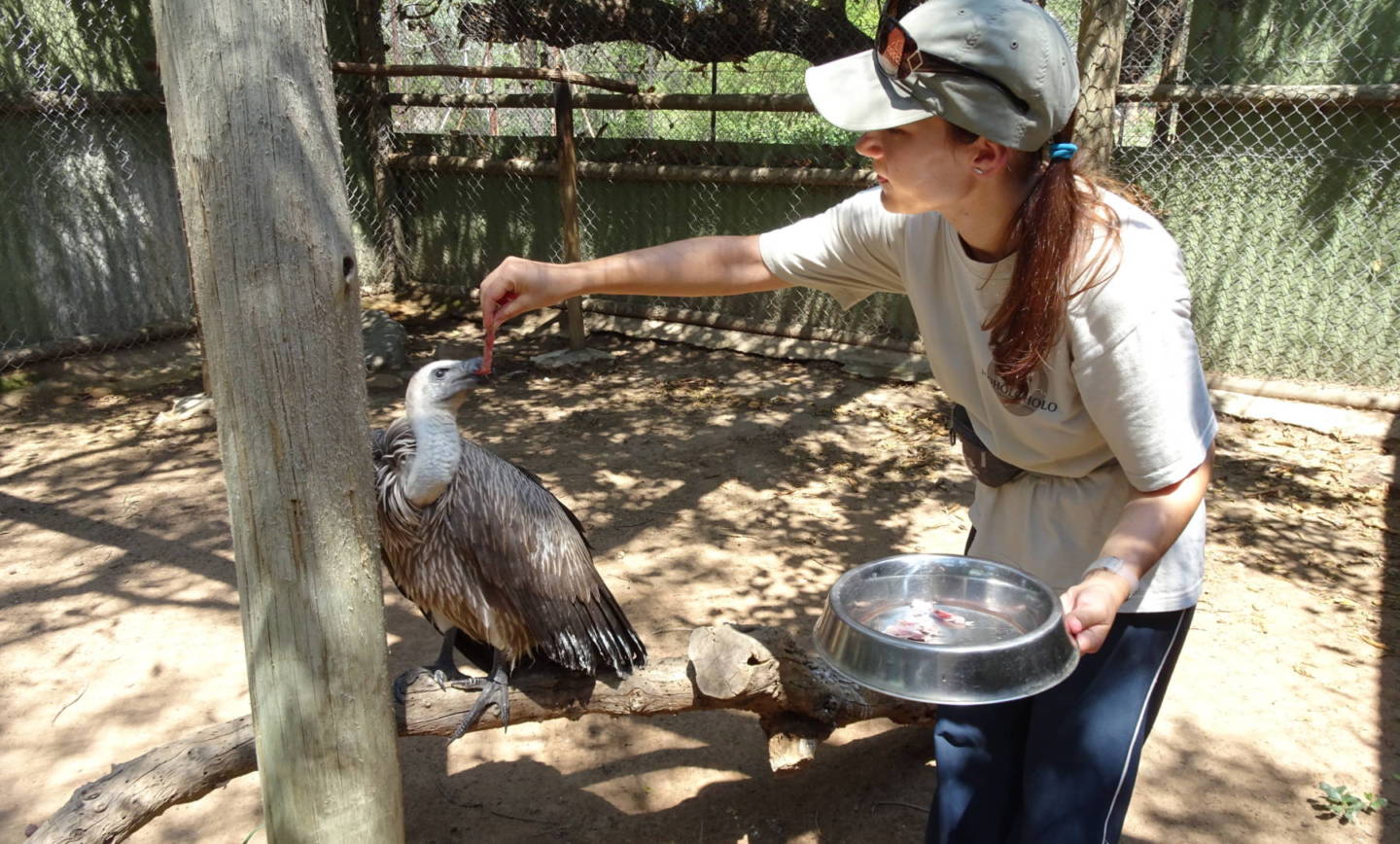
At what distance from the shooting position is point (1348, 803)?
9.77 ft

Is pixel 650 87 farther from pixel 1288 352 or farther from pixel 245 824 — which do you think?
pixel 245 824

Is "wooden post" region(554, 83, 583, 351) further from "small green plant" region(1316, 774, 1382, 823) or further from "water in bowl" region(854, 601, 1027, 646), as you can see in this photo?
"water in bowl" region(854, 601, 1027, 646)

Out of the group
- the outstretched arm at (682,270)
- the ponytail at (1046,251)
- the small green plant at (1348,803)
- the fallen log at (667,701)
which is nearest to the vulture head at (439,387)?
the outstretched arm at (682,270)

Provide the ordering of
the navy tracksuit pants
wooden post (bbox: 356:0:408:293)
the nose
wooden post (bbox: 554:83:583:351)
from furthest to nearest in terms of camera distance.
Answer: wooden post (bbox: 356:0:408:293), wooden post (bbox: 554:83:583:351), the navy tracksuit pants, the nose

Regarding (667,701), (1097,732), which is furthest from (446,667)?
(1097,732)

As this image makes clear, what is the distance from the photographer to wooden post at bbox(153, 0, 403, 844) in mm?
1639

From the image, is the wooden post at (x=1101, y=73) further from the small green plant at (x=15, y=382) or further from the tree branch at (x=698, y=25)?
the small green plant at (x=15, y=382)

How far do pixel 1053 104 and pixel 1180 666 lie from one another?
2.81 metres

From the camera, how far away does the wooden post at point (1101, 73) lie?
4.70 m

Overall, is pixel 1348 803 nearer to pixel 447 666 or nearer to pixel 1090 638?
pixel 1090 638

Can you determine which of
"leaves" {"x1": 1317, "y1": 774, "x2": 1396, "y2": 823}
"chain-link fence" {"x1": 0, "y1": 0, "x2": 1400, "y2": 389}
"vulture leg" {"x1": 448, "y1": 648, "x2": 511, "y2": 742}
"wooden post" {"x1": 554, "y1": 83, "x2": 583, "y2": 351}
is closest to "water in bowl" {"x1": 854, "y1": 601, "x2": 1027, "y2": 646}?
"vulture leg" {"x1": 448, "y1": 648, "x2": 511, "y2": 742}

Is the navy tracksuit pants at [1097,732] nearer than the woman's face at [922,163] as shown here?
No

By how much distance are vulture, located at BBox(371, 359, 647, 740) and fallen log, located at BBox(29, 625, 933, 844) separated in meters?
0.06

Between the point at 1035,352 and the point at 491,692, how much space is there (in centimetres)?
167
